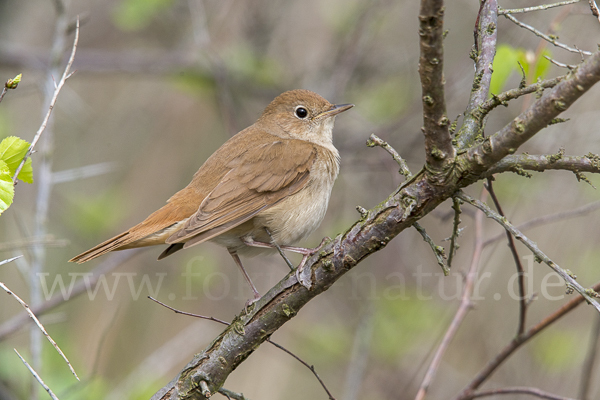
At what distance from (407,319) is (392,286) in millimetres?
643

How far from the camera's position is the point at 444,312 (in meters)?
6.57

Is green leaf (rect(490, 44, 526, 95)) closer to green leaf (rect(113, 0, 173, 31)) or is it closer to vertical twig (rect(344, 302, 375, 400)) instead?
vertical twig (rect(344, 302, 375, 400))

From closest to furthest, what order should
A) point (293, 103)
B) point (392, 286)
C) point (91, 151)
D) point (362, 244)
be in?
point (362, 244), point (293, 103), point (392, 286), point (91, 151)

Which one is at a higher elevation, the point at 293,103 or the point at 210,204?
the point at 293,103

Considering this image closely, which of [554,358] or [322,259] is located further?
[554,358]

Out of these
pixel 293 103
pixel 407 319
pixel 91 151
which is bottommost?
pixel 407 319

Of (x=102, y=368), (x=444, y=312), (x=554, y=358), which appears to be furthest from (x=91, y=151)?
(x=554, y=358)

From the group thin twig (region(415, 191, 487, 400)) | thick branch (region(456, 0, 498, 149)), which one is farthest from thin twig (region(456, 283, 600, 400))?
thick branch (region(456, 0, 498, 149))

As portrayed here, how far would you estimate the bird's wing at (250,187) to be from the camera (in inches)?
150

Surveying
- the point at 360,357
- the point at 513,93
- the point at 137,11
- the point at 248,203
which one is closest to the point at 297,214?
the point at 248,203

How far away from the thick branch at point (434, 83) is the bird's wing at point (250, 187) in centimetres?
187

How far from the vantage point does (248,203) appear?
13.2ft

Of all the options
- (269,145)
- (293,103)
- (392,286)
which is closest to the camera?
(269,145)

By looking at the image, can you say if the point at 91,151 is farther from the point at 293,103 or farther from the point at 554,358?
the point at 554,358
